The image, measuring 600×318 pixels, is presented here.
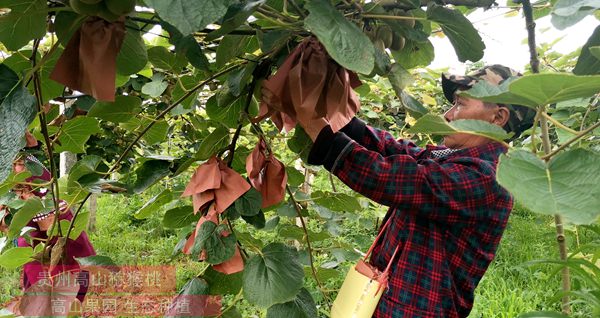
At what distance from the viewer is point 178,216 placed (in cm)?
93

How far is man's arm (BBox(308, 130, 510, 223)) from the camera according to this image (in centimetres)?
89

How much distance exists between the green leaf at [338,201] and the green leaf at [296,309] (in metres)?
0.36

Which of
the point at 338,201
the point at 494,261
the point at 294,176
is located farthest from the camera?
the point at 494,261

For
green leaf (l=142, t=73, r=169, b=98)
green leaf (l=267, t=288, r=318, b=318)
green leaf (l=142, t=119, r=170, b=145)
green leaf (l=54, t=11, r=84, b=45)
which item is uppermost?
green leaf (l=54, t=11, r=84, b=45)

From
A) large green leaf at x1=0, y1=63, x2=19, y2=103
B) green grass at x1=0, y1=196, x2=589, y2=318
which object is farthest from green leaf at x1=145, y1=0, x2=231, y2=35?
green grass at x1=0, y1=196, x2=589, y2=318

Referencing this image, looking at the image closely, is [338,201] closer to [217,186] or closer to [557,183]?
[217,186]

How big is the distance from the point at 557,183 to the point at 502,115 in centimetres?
82

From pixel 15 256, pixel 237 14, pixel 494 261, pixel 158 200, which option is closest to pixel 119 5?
pixel 237 14

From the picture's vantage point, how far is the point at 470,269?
1071mm

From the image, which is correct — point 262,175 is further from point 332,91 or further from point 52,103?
point 52,103

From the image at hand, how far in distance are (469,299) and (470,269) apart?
102 millimetres

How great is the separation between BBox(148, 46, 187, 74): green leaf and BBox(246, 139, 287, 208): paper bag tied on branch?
221 mm

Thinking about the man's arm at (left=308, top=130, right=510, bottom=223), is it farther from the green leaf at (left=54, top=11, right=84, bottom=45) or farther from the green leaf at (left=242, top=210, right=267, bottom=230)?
the green leaf at (left=54, top=11, right=84, bottom=45)

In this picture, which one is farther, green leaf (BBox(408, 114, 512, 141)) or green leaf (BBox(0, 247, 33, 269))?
green leaf (BBox(0, 247, 33, 269))
